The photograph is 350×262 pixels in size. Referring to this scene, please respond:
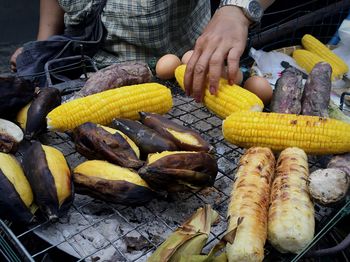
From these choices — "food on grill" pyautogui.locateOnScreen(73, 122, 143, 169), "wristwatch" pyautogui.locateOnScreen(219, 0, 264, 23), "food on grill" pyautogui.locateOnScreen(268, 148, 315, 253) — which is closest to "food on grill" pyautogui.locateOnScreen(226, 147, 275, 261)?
"food on grill" pyautogui.locateOnScreen(268, 148, 315, 253)

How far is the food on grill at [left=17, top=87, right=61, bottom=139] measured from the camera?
135cm

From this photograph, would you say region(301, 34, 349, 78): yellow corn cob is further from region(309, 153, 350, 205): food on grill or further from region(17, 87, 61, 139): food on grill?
region(17, 87, 61, 139): food on grill

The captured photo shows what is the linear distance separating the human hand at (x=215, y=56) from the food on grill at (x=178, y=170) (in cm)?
53

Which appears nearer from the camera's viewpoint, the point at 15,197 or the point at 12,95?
the point at 15,197

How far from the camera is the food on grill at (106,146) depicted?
1130 millimetres

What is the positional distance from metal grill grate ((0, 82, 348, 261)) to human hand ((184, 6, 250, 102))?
0.40 meters

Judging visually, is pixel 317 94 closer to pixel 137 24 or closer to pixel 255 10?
pixel 255 10

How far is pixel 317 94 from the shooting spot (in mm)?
1499

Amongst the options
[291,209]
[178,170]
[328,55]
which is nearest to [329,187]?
[291,209]

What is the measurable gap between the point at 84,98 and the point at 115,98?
11cm

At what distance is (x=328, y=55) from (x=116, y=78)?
53.3 inches

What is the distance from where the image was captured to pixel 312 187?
103cm

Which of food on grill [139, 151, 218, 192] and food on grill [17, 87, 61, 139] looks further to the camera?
food on grill [17, 87, 61, 139]

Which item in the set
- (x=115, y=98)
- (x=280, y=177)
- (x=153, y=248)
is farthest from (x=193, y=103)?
(x=153, y=248)
